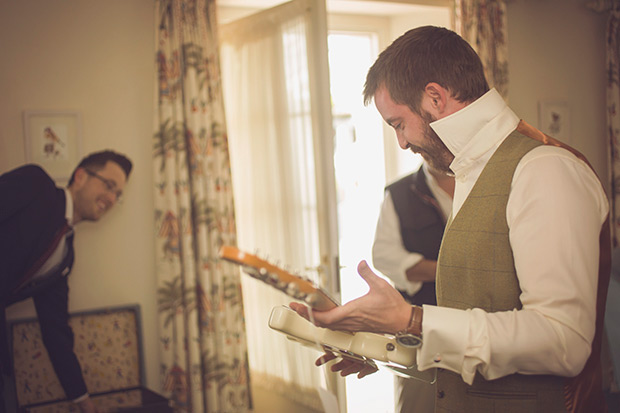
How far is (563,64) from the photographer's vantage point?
172 inches

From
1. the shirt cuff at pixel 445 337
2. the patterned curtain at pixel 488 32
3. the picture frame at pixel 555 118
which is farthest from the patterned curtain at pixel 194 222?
the picture frame at pixel 555 118

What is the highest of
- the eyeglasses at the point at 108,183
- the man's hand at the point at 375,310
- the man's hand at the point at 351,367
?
the eyeglasses at the point at 108,183

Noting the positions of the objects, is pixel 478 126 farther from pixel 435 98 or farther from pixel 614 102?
pixel 614 102

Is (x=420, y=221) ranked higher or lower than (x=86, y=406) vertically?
higher

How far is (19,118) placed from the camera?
9.39 ft

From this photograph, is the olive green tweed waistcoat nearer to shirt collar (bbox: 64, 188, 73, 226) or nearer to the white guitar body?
the white guitar body

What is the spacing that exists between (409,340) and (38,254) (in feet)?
5.95

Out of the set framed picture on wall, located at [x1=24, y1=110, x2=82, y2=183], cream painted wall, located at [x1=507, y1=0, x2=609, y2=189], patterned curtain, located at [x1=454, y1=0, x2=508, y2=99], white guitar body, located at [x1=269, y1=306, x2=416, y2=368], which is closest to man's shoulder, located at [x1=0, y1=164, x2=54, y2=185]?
framed picture on wall, located at [x1=24, y1=110, x2=82, y2=183]

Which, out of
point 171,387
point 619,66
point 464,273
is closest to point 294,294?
point 464,273

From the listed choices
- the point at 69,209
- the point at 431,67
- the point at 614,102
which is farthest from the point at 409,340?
the point at 614,102

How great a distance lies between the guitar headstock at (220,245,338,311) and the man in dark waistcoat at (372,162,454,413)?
5.31 feet

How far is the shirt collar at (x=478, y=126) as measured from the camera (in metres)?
1.23

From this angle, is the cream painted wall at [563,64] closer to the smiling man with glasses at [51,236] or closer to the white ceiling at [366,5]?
the white ceiling at [366,5]

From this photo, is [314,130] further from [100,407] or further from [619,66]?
[619,66]
